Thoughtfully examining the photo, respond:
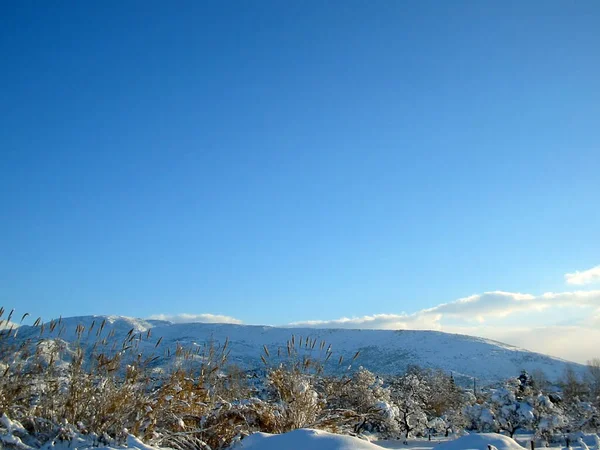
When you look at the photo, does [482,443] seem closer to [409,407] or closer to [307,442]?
[307,442]

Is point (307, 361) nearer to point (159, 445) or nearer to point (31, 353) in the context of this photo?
point (159, 445)

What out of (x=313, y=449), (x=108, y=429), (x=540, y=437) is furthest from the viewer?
Answer: (x=540, y=437)

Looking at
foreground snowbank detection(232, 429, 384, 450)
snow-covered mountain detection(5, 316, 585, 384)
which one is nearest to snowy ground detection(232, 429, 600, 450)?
foreground snowbank detection(232, 429, 384, 450)

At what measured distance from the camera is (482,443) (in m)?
4.05

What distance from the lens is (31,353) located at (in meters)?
5.16

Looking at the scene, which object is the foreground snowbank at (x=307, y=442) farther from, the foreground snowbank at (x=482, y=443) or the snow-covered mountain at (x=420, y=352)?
the snow-covered mountain at (x=420, y=352)

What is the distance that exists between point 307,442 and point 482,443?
1.53 meters

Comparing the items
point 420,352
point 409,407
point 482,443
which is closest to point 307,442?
point 482,443

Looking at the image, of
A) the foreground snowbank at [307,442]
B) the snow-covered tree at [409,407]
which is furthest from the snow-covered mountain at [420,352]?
the foreground snowbank at [307,442]

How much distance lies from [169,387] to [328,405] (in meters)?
2.88

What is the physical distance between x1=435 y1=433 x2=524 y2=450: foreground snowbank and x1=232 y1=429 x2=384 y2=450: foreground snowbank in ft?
2.52

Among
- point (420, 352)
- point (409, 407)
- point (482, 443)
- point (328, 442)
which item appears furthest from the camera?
point (420, 352)

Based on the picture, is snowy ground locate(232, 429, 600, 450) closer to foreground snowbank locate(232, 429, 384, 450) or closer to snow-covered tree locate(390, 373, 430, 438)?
foreground snowbank locate(232, 429, 384, 450)

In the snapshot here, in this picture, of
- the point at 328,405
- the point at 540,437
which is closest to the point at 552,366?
the point at 540,437
